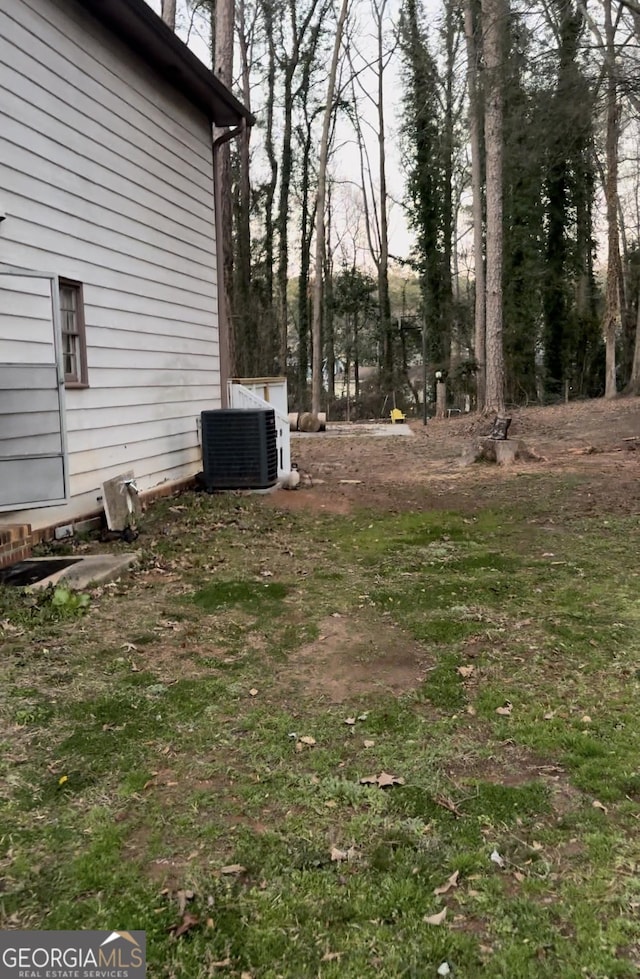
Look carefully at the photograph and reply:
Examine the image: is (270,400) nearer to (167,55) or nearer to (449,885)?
(167,55)

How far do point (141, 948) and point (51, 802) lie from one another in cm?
84

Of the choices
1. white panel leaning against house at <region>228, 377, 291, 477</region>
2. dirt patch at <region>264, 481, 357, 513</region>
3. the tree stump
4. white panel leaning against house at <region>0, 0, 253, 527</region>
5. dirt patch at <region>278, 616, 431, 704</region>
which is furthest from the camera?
the tree stump

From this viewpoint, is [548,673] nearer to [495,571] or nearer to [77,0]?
[495,571]

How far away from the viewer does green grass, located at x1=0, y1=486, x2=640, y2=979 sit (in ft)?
6.51

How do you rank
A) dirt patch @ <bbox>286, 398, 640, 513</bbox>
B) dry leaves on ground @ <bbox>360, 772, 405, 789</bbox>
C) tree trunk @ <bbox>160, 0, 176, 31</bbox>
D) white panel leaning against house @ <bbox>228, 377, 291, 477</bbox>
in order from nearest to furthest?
1. dry leaves on ground @ <bbox>360, 772, 405, 789</bbox>
2. dirt patch @ <bbox>286, 398, 640, 513</bbox>
3. white panel leaning against house @ <bbox>228, 377, 291, 477</bbox>
4. tree trunk @ <bbox>160, 0, 176, 31</bbox>

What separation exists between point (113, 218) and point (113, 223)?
5 cm

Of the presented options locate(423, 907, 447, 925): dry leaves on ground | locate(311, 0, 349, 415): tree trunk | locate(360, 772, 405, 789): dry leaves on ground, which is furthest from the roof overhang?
locate(311, 0, 349, 415): tree trunk

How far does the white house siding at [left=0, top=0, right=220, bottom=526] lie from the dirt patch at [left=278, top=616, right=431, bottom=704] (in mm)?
2897

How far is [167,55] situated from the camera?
780 centimetres

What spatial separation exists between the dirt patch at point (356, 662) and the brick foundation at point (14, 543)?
2.47 meters

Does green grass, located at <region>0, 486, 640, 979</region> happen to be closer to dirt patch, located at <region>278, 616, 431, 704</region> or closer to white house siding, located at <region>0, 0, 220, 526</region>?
dirt patch, located at <region>278, 616, 431, 704</region>

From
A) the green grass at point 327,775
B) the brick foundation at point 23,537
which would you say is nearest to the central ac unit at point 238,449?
the brick foundation at point 23,537

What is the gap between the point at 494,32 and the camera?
31.6ft

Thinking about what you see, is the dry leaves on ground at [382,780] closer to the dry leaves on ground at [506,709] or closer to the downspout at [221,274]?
the dry leaves on ground at [506,709]
